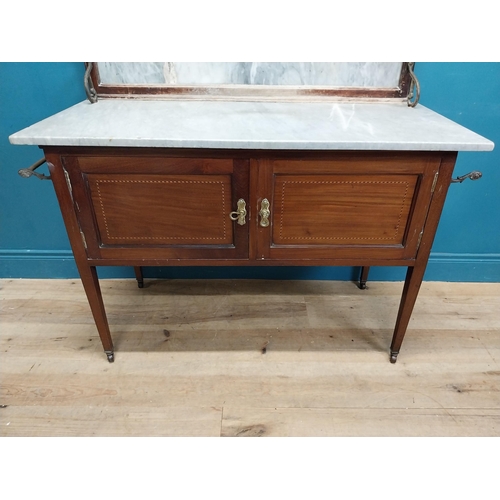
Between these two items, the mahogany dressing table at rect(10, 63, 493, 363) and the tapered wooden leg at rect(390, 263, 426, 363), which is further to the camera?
the tapered wooden leg at rect(390, 263, 426, 363)

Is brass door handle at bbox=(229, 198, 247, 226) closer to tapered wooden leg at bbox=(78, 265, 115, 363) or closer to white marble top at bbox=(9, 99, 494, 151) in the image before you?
white marble top at bbox=(9, 99, 494, 151)

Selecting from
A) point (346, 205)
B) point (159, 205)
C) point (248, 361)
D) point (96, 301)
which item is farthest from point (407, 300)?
point (96, 301)

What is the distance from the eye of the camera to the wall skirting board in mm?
1789

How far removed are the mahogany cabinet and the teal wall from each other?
639 millimetres

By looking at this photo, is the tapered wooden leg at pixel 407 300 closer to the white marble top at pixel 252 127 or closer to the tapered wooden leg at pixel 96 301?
the white marble top at pixel 252 127

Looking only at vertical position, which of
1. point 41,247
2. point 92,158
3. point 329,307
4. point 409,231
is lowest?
point 329,307

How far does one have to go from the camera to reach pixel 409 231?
43.4 inches

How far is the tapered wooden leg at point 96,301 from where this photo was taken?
3.97ft

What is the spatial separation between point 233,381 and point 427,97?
1313 mm

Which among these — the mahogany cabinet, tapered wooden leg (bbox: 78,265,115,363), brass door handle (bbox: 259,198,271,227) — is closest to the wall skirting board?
tapered wooden leg (bbox: 78,265,115,363)

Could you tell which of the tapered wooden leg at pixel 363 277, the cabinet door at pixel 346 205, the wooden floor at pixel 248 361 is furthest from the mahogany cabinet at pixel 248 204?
the tapered wooden leg at pixel 363 277

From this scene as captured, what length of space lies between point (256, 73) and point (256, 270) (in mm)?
876

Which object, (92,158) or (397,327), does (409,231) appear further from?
(92,158)

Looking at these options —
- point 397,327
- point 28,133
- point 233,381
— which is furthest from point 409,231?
point 28,133
